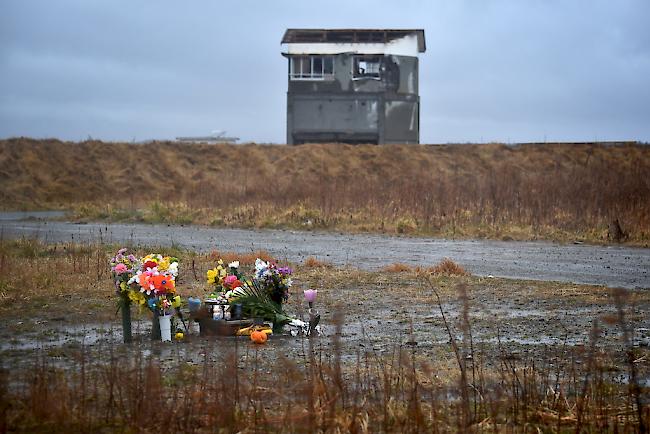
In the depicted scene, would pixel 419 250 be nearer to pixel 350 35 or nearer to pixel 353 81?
pixel 353 81

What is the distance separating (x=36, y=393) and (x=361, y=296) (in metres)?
7.35

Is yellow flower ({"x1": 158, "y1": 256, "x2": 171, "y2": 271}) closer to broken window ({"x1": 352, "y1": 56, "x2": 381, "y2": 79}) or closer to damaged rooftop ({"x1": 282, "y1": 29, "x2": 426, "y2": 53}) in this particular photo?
broken window ({"x1": 352, "y1": 56, "x2": 381, "y2": 79})

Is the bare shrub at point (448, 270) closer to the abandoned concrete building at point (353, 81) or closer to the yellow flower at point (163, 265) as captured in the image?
the yellow flower at point (163, 265)

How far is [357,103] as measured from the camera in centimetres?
5853

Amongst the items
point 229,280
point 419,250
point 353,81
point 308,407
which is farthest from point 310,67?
point 308,407

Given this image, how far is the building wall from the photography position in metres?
58.3

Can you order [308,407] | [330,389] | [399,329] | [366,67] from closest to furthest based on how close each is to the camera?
[308,407], [330,389], [399,329], [366,67]

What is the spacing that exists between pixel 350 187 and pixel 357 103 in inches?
1021

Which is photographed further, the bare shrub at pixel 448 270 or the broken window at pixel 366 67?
the broken window at pixel 366 67

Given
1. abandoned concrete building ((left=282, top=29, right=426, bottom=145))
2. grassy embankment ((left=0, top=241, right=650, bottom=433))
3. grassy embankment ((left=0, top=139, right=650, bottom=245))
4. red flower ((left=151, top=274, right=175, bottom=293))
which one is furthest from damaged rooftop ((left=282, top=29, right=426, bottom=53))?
red flower ((left=151, top=274, right=175, bottom=293))

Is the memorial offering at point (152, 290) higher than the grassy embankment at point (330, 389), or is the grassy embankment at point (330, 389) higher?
the memorial offering at point (152, 290)

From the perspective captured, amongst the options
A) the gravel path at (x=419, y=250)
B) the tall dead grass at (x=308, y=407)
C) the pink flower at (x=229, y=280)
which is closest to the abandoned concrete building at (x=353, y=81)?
the gravel path at (x=419, y=250)

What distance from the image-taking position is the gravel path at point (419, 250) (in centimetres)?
1640

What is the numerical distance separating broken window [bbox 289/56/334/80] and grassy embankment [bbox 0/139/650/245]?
520cm
